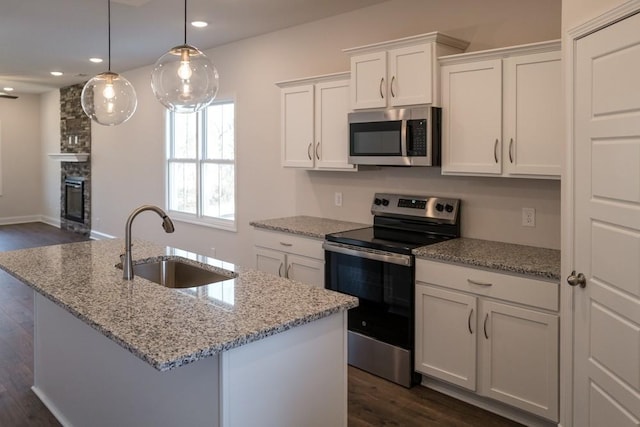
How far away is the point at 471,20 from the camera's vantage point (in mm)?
3459

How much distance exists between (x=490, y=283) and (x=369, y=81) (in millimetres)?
1649

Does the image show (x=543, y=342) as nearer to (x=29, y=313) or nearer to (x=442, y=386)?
(x=442, y=386)

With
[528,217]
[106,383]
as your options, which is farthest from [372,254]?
[106,383]

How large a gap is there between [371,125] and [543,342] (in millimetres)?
1788

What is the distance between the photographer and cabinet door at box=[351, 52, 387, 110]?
3516 millimetres

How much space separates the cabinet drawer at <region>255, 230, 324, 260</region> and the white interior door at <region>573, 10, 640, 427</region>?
188 centimetres

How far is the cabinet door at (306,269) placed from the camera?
3.78m

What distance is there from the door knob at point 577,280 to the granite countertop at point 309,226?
1774 millimetres

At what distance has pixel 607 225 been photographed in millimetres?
2092

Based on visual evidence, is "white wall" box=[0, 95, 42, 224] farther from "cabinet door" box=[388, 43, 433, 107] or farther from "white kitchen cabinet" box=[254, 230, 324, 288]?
"cabinet door" box=[388, 43, 433, 107]

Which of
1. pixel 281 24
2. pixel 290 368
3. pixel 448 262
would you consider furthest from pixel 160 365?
pixel 281 24

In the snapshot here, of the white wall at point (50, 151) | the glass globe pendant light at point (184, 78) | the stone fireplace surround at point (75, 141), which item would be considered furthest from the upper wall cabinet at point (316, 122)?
the white wall at point (50, 151)

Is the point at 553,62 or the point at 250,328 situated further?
the point at 553,62

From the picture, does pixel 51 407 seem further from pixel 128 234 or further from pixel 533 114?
pixel 533 114
